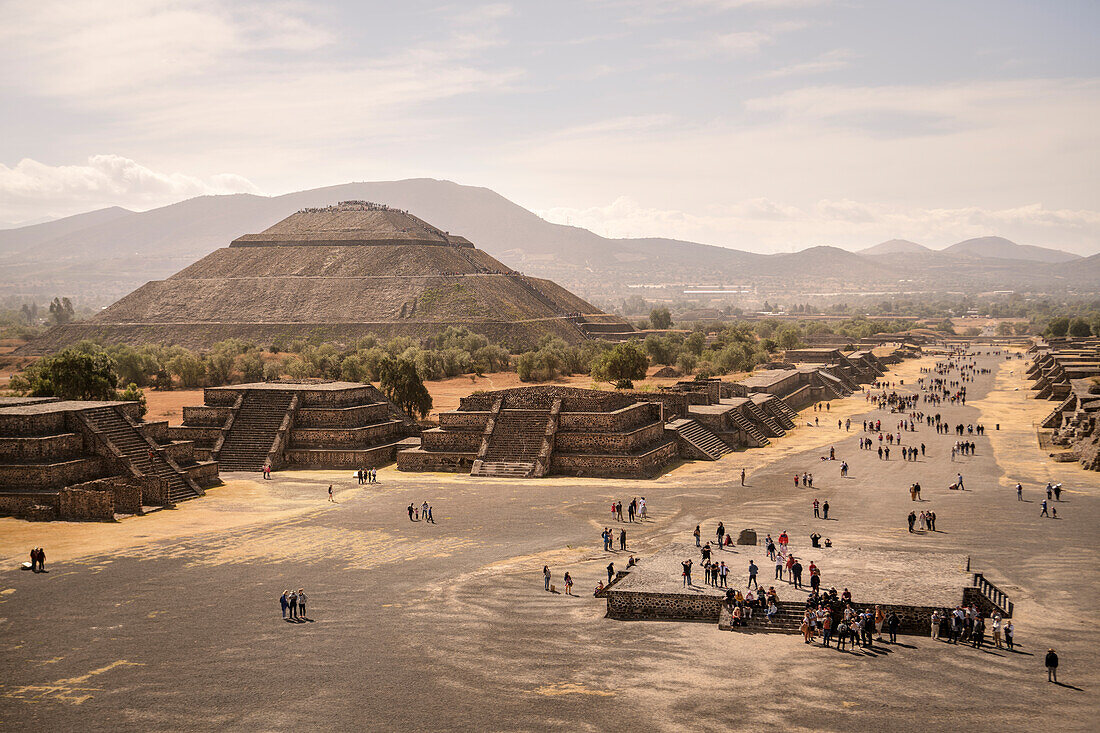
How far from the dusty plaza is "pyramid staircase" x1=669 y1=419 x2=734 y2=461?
9970 millimetres

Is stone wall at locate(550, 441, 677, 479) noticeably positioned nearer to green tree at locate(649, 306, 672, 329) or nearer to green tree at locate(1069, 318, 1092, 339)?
green tree at locate(1069, 318, 1092, 339)

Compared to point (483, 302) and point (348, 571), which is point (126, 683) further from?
point (483, 302)

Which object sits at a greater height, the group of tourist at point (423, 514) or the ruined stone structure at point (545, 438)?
the ruined stone structure at point (545, 438)

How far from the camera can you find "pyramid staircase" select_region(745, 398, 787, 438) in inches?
2500

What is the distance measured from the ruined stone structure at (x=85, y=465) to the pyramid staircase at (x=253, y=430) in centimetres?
458

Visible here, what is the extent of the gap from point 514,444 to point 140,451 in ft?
60.3

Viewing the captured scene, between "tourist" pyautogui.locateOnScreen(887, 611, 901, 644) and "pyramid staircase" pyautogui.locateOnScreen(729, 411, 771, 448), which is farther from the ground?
"pyramid staircase" pyautogui.locateOnScreen(729, 411, 771, 448)

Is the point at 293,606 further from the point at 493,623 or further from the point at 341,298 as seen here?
the point at 341,298

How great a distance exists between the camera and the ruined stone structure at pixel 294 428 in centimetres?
5091

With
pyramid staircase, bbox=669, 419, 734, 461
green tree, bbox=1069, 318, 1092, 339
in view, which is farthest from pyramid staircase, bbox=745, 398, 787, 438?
green tree, bbox=1069, 318, 1092, 339

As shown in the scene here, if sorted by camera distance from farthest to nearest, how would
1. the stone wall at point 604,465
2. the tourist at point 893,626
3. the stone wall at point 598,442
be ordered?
1. the stone wall at point 598,442
2. the stone wall at point 604,465
3. the tourist at point 893,626

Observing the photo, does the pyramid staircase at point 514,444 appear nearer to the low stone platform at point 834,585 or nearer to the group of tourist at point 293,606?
the low stone platform at point 834,585

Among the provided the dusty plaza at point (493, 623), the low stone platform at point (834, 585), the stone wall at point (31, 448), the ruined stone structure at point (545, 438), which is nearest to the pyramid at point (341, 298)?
the ruined stone structure at point (545, 438)

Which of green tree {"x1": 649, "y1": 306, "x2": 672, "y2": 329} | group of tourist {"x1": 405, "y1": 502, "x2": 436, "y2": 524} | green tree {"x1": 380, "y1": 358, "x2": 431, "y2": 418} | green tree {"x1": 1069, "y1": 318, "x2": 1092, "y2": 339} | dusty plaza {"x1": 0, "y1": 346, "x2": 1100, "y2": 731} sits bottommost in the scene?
dusty plaza {"x1": 0, "y1": 346, "x2": 1100, "y2": 731}
